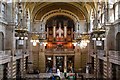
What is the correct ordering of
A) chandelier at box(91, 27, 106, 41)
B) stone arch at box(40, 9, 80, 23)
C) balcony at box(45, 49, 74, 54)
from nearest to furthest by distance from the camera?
1. chandelier at box(91, 27, 106, 41)
2. stone arch at box(40, 9, 80, 23)
3. balcony at box(45, 49, 74, 54)

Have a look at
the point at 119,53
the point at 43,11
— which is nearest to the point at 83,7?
the point at 43,11

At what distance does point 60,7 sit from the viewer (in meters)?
40.6

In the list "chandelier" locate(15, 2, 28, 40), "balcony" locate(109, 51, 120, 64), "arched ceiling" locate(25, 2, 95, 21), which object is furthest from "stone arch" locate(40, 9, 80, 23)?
"balcony" locate(109, 51, 120, 64)

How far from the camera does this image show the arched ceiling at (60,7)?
3705 centimetres

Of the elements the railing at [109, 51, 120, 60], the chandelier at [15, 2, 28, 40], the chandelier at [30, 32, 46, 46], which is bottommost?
the railing at [109, 51, 120, 60]

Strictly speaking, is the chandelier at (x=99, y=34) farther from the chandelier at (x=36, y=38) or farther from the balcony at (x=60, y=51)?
the balcony at (x=60, y=51)

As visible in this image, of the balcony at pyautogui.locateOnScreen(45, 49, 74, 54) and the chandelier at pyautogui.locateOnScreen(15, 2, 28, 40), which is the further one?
the balcony at pyautogui.locateOnScreen(45, 49, 74, 54)

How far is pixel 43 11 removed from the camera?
4103cm

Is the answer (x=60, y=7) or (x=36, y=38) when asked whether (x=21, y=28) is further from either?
(x=60, y=7)

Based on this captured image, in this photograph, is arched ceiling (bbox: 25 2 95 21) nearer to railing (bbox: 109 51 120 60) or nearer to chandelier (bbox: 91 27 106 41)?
chandelier (bbox: 91 27 106 41)

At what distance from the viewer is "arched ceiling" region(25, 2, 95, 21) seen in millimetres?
37053

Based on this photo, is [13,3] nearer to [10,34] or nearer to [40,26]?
[10,34]

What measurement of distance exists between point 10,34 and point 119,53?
11177 mm

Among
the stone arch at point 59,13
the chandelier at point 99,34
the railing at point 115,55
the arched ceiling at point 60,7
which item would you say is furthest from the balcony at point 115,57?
the stone arch at point 59,13
